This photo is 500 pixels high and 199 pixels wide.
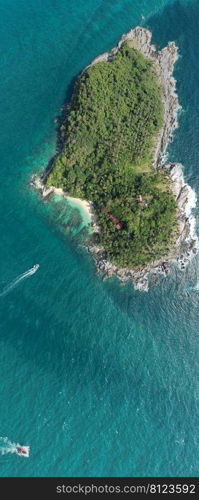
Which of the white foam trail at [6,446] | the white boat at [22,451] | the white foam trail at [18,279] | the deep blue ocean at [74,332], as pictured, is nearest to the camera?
the white boat at [22,451]

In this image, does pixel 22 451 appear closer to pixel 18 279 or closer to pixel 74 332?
pixel 74 332

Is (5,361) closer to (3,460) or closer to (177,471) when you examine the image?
(3,460)

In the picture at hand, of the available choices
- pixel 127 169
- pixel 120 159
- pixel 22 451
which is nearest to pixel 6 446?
pixel 22 451

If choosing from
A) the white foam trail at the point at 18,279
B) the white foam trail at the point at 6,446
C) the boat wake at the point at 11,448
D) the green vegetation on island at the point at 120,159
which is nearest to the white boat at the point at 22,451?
the boat wake at the point at 11,448

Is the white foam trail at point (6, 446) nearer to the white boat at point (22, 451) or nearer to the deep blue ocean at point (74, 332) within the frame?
the deep blue ocean at point (74, 332)

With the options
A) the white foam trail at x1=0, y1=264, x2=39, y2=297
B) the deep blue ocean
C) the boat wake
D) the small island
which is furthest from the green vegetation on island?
the boat wake

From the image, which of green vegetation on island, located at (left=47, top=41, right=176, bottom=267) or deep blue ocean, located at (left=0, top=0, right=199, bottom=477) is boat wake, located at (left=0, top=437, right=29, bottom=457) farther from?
green vegetation on island, located at (left=47, top=41, right=176, bottom=267)
